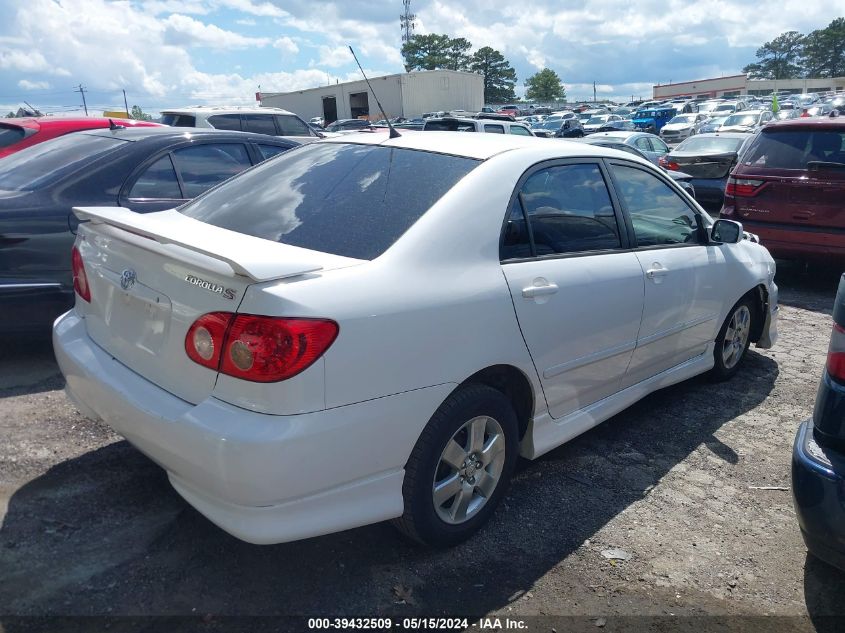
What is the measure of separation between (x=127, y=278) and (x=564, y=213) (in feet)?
6.46

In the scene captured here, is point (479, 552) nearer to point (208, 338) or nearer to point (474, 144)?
point (208, 338)

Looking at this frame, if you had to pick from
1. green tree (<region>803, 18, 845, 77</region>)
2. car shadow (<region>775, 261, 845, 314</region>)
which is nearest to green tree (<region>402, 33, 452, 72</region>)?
green tree (<region>803, 18, 845, 77</region>)

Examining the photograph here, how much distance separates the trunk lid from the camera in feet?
7.70

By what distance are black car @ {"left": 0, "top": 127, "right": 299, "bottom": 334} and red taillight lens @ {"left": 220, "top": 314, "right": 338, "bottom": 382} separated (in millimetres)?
2770

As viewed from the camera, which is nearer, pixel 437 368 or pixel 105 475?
pixel 437 368

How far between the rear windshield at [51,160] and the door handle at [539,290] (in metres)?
3.46

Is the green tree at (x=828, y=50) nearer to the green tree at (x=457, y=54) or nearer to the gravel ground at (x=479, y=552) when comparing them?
the green tree at (x=457, y=54)

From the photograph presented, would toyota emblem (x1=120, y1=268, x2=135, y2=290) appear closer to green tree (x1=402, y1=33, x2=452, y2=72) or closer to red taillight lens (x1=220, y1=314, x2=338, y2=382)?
red taillight lens (x1=220, y1=314, x2=338, y2=382)

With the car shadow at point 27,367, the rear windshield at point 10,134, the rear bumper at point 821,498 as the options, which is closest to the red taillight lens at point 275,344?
the rear bumper at point 821,498

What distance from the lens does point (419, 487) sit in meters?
2.64

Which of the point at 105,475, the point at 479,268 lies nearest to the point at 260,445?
the point at 479,268

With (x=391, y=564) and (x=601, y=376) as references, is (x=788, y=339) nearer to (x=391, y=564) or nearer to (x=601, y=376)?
(x=601, y=376)

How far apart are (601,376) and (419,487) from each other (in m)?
1.31

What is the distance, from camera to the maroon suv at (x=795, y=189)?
675cm
